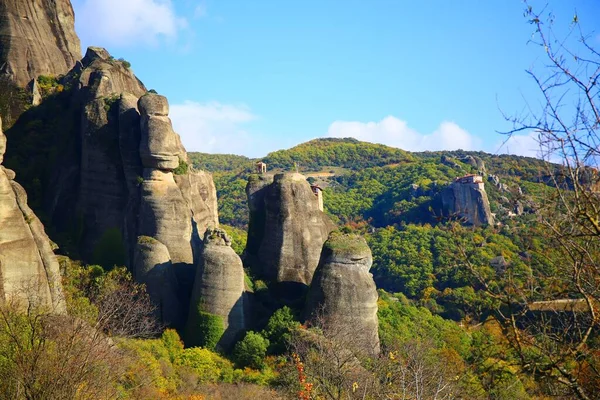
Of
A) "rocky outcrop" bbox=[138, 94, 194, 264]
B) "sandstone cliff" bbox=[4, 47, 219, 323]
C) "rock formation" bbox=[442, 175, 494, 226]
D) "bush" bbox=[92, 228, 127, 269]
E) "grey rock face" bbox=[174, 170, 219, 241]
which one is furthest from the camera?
"rock formation" bbox=[442, 175, 494, 226]

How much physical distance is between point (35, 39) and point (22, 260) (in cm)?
2255

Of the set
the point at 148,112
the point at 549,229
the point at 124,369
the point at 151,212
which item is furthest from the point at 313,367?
the point at 148,112

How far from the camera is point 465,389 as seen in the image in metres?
21.1

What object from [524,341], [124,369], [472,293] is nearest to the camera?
[524,341]

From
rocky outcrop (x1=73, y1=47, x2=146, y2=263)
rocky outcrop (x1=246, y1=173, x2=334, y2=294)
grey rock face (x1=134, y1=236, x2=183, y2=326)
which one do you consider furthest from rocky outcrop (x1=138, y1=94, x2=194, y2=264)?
rocky outcrop (x1=246, y1=173, x2=334, y2=294)

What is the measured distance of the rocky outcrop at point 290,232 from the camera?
89.4 feet

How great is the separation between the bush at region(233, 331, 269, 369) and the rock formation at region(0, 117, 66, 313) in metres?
7.22

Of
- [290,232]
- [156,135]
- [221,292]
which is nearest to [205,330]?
[221,292]

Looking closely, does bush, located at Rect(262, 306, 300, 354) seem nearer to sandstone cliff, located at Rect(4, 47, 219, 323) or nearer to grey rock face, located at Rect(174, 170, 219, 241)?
sandstone cliff, located at Rect(4, 47, 219, 323)

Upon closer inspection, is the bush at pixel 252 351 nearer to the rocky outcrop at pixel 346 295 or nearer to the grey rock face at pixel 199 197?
the rocky outcrop at pixel 346 295

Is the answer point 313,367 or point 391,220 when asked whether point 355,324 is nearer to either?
point 313,367

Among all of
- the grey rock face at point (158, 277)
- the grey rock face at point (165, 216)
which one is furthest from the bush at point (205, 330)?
the grey rock face at point (165, 216)

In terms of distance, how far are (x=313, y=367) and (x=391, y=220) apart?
50837 millimetres

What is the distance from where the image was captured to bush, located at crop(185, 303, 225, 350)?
2425 centimetres
